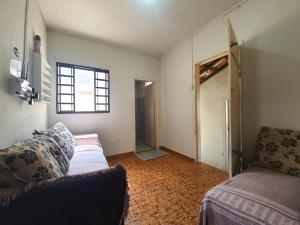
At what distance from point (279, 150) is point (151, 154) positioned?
2655 mm

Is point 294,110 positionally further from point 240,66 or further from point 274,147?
point 240,66

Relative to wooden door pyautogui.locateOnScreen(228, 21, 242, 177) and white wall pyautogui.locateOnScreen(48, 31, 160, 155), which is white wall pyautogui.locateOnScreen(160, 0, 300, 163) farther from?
white wall pyautogui.locateOnScreen(48, 31, 160, 155)

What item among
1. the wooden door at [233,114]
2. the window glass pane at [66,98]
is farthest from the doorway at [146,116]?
the wooden door at [233,114]

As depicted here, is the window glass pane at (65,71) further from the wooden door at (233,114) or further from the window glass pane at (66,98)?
the wooden door at (233,114)

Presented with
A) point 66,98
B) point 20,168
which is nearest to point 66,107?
point 66,98

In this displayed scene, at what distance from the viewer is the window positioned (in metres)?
3.06

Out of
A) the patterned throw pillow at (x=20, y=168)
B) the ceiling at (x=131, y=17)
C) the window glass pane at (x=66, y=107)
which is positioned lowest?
the patterned throw pillow at (x=20, y=168)

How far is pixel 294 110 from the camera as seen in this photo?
5.77 feet

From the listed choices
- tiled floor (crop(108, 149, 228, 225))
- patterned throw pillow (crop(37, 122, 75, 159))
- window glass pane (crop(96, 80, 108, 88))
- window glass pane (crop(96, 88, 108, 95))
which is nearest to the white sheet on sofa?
patterned throw pillow (crop(37, 122, 75, 159))

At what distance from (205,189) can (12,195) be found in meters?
2.14

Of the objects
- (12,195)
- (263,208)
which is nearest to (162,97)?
(263,208)

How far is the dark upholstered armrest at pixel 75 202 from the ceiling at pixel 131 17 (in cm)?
242

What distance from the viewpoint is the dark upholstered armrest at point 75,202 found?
0.77m

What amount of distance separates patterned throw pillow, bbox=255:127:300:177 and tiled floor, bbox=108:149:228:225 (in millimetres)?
852
